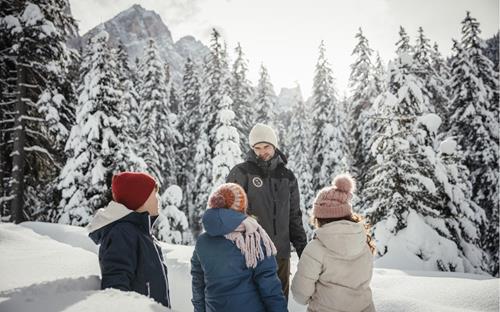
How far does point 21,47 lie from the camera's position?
12.3 m

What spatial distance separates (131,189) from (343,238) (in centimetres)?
192

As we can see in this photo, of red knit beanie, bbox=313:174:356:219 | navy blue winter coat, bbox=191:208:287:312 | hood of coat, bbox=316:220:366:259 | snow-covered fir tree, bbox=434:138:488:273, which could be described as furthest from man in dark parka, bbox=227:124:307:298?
snow-covered fir tree, bbox=434:138:488:273

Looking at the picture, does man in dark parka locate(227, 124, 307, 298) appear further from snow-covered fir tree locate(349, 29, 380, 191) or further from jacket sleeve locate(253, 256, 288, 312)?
snow-covered fir tree locate(349, 29, 380, 191)

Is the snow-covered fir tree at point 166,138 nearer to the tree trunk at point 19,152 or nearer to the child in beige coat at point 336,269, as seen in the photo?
the tree trunk at point 19,152

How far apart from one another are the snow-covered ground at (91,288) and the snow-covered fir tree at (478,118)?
1491 cm

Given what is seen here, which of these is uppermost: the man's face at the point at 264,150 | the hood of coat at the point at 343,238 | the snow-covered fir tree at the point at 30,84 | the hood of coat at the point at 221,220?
the snow-covered fir tree at the point at 30,84

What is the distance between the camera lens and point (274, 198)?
13.9ft

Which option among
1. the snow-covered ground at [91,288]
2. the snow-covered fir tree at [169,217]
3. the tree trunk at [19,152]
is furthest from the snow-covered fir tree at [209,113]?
the snow-covered ground at [91,288]

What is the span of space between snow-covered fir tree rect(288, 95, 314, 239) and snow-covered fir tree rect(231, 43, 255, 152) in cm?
455

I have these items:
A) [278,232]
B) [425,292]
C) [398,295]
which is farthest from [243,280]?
[425,292]

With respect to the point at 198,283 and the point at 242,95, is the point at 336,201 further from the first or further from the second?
the point at 242,95

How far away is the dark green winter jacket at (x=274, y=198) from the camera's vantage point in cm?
418

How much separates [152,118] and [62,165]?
403 inches

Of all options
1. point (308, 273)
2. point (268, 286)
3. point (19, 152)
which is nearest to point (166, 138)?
point (19, 152)
